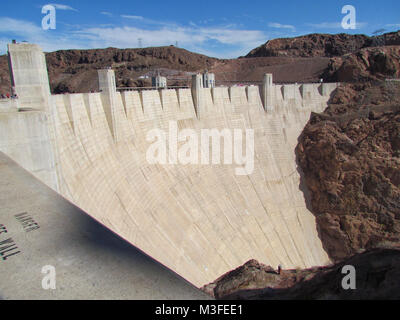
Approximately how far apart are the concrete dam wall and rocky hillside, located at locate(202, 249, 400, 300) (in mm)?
4820

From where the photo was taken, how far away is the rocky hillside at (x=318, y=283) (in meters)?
3.93

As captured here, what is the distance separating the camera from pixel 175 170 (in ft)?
44.5

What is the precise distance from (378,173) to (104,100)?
15713 millimetres

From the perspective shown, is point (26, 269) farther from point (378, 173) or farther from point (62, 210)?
point (378, 173)

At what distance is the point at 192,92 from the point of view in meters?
15.6

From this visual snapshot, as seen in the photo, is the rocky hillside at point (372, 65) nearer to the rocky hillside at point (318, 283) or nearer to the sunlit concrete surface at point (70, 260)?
the rocky hillside at point (318, 283)

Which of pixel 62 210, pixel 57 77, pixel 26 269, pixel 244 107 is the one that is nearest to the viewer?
pixel 26 269

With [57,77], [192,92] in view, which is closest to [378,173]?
[192,92]

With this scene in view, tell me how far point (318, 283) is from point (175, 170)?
934 centimetres

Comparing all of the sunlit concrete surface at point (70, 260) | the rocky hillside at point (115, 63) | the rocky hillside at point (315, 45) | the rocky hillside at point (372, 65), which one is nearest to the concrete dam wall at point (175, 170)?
the sunlit concrete surface at point (70, 260)

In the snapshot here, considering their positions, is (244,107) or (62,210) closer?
(62,210)

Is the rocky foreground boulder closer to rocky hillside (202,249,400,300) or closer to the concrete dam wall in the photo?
the concrete dam wall

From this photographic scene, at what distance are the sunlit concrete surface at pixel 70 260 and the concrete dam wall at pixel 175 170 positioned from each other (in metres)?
3.21

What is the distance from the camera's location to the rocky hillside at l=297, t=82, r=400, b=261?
56.3ft
